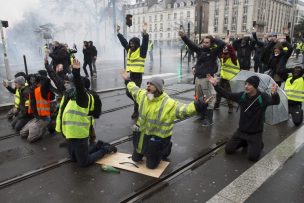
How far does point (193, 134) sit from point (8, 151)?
3.44m

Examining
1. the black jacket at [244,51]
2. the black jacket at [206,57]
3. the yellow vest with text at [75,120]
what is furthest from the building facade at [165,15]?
the yellow vest with text at [75,120]

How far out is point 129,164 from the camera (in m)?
4.26

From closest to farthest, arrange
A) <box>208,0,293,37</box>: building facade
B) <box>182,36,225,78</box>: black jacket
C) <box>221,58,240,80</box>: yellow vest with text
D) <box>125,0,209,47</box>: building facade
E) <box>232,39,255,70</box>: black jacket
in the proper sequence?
1. <box>182,36,225,78</box>: black jacket
2. <box>221,58,240,80</box>: yellow vest with text
3. <box>232,39,255,70</box>: black jacket
4. <box>208,0,293,37</box>: building facade
5. <box>125,0,209,47</box>: building facade

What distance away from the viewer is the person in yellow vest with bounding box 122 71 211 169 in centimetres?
398

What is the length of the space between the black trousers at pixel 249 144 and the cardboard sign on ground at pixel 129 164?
1.19m

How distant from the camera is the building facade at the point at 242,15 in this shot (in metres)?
76.9

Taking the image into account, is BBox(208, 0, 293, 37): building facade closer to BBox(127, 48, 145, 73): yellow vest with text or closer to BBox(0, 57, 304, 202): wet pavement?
BBox(127, 48, 145, 73): yellow vest with text

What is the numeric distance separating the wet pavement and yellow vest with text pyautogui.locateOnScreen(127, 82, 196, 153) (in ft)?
1.96

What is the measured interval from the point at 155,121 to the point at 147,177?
2.61 ft

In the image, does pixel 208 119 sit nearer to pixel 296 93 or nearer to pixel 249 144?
pixel 249 144

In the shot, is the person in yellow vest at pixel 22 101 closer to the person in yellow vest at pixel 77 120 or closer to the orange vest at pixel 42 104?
the orange vest at pixel 42 104

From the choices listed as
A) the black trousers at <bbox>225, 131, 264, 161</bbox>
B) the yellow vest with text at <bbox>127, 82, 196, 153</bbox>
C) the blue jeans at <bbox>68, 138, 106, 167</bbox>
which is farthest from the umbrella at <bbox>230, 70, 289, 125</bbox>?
the blue jeans at <bbox>68, 138, 106, 167</bbox>

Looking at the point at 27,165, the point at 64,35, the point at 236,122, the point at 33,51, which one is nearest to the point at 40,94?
the point at 27,165

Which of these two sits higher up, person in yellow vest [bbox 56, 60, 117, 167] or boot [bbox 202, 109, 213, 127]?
person in yellow vest [bbox 56, 60, 117, 167]
